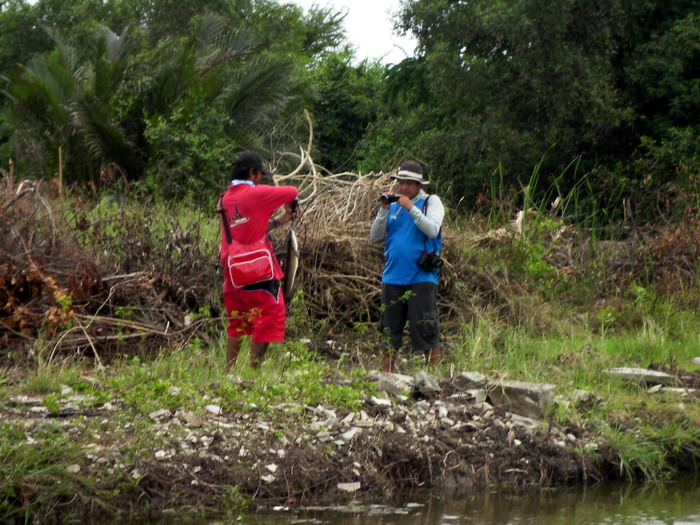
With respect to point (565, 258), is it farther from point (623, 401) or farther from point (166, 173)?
point (166, 173)

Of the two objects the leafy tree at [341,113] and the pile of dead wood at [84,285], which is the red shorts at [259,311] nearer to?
the pile of dead wood at [84,285]

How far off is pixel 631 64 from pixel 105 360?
1227 centimetres

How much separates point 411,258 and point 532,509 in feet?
7.19

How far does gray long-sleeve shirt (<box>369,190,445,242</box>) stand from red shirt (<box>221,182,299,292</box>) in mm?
827

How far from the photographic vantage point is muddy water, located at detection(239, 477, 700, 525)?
4711 mm

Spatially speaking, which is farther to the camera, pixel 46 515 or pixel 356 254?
pixel 356 254

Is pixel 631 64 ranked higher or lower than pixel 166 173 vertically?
higher

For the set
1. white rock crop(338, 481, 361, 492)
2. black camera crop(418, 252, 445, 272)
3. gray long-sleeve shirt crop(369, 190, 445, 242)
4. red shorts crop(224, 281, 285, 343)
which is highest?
gray long-sleeve shirt crop(369, 190, 445, 242)

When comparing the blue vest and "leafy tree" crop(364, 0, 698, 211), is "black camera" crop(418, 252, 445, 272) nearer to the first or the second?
the blue vest

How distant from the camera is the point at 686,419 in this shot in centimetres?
618

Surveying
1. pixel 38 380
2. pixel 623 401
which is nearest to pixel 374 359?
pixel 623 401

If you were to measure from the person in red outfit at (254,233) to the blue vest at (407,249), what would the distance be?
32.4 inches

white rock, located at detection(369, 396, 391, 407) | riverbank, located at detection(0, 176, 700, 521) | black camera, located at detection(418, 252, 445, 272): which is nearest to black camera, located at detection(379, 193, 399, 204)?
black camera, located at detection(418, 252, 445, 272)

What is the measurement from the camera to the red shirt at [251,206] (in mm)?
6203
